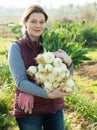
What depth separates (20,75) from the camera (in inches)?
116

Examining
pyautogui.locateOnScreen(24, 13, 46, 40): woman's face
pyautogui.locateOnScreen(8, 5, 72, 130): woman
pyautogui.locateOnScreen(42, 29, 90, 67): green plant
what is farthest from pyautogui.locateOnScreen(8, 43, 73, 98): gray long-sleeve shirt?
pyautogui.locateOnScreen(42, 29, 90, 67): green plant

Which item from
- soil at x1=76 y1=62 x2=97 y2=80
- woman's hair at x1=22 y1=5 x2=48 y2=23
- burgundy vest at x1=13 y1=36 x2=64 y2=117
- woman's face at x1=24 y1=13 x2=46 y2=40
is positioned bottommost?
soil at x1=76 y1=62 x2=97 y2=80

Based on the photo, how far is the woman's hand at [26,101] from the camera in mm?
2963

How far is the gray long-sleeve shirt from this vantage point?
2928mm

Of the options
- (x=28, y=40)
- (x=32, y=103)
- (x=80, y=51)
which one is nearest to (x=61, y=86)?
(x=32, y=103)

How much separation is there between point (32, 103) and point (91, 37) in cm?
1542

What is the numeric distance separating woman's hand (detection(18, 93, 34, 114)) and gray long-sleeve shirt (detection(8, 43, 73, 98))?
0.20ft

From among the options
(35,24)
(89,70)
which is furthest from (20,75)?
(89,70)

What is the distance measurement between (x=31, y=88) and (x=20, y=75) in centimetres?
14

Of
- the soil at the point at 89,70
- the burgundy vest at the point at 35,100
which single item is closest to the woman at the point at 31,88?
the burgundy vest at the point at 35,100

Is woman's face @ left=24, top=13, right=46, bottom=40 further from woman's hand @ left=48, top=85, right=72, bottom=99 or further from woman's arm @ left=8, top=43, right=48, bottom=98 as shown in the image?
woman's hand @ left=48, top=85, right=72, bottom=99

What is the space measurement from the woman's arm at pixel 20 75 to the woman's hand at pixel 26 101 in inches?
2.4

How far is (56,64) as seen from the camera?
3039 mm

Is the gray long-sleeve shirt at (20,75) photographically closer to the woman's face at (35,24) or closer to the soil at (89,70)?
the woman's face at (35,24)
